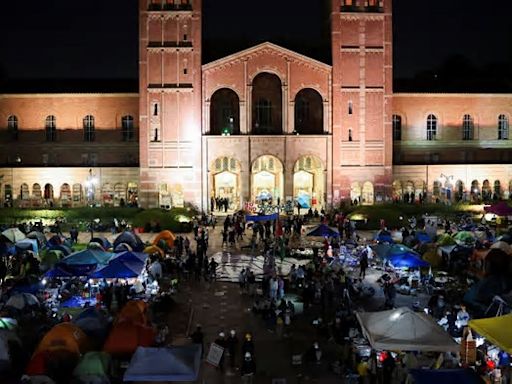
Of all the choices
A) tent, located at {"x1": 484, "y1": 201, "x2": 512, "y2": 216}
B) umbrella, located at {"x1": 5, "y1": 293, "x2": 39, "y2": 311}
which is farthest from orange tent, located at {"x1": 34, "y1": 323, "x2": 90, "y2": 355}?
tent, located at {"x1": 484, "y1": 201, "x2": 512, "y2": 216}

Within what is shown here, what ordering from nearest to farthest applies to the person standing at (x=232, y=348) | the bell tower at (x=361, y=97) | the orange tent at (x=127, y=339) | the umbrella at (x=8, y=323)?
the orange tent at (x=127, y=339)
the person standing at (x=232, y=348)
the umbrella at (x=8, y=323)
the bell tower at (x=361, y=97)

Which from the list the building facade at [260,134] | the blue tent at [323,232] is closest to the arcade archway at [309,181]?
the building facade at [260,134]

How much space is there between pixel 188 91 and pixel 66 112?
1398 centimetres

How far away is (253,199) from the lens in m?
58.2

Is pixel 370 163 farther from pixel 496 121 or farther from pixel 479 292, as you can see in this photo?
pixel 479 292

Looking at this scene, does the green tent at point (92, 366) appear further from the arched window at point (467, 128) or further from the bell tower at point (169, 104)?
the arched window at point (467, 128)

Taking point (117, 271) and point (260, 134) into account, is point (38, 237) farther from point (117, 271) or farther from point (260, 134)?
point (260, 134)

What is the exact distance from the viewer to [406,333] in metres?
17.8

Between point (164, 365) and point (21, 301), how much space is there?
10183 millimetres

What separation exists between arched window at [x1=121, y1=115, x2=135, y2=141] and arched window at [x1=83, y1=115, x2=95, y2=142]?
2.90 meters

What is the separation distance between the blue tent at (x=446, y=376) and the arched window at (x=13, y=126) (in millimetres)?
56276

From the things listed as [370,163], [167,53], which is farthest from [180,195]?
[370,163]

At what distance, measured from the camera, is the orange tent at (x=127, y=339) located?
1895cm

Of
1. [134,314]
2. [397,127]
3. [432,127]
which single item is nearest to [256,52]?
[397,127]
